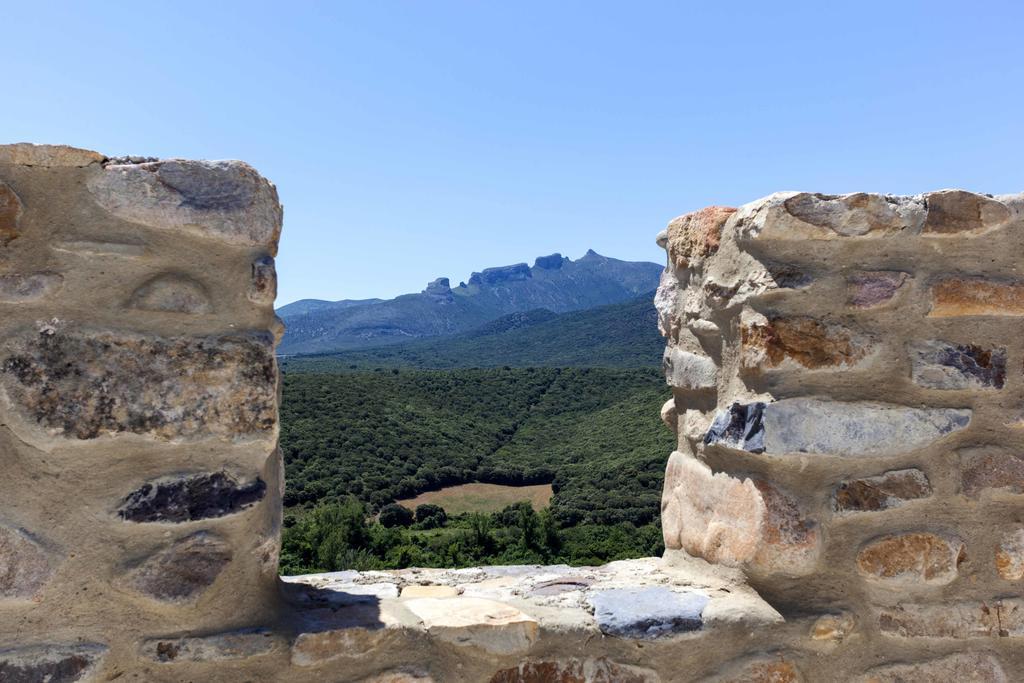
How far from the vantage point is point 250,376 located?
1.59 meters

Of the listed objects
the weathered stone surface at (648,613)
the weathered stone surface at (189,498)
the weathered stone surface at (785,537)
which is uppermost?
the weathered stone surface at (189,498)

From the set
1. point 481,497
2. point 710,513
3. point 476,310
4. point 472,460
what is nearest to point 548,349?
point 472,460

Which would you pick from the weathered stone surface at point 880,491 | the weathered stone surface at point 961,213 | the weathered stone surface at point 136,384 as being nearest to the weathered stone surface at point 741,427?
the weathered stone surface at point 880,491

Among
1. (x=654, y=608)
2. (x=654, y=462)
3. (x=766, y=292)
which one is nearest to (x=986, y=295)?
(x=766, y=292)

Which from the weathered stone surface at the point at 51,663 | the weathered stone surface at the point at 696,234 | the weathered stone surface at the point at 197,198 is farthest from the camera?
the weathered stone surface at the point at 696,234

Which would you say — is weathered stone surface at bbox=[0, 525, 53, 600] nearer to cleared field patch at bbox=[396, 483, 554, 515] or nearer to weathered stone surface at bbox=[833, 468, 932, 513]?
weathered stone surface at bbox=[833, 468, 932, 513]

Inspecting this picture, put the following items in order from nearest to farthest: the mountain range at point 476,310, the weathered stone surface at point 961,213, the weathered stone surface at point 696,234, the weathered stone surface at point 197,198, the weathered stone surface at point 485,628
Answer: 1. the weathered stone surface at point 197,198
2. the weathered stone surface at point 485,628
3. the weathered stone surface at point 961,213
4. the weathered stone surface at point 696,234
5. the mountain range at point 476,310

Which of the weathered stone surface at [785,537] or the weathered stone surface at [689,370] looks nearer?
the weathered stone surface at [785,537]

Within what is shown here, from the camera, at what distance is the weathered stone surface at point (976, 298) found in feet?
6.21

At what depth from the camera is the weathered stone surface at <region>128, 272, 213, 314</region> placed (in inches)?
61.4

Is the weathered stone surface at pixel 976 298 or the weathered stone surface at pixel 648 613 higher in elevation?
the weathered stone surface at pixel 976 298

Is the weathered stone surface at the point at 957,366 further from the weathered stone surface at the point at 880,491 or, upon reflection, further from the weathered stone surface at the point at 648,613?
the weathered stone surface at the point at 648,613

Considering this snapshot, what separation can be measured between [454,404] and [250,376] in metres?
30.9

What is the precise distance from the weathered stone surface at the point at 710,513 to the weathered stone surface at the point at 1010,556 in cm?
62
